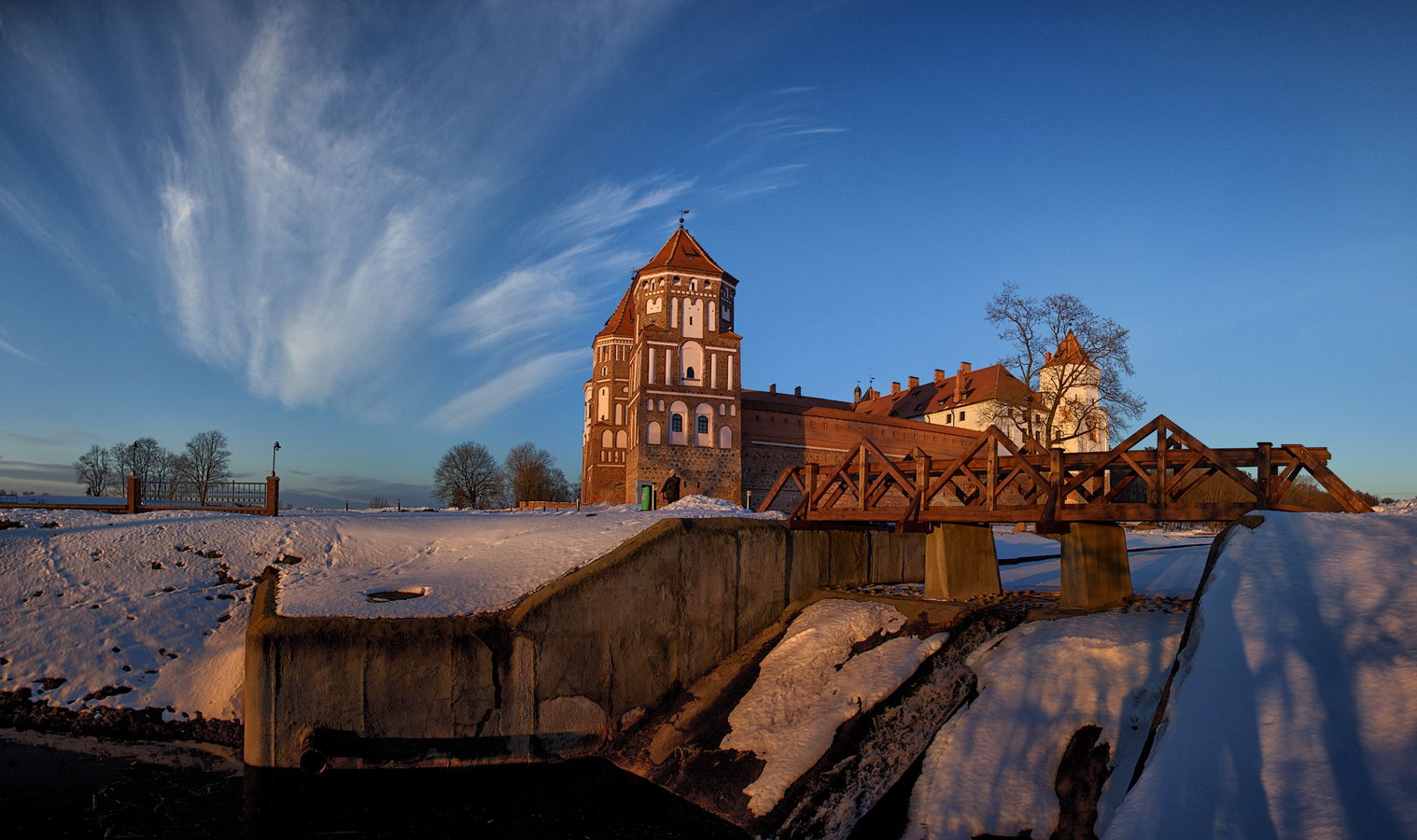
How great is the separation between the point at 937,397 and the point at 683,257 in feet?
112

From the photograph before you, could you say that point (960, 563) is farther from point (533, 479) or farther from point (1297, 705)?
point (533, 479)

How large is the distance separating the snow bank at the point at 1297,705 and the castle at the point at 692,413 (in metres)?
34.5

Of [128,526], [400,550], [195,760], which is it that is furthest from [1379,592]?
[128,526]

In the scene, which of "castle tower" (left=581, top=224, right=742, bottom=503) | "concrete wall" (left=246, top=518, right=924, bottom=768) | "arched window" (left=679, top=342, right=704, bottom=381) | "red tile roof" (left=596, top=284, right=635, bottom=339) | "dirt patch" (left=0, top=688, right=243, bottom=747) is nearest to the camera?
"concrete wall" (left=246, top=518, right=924, bottom=768)

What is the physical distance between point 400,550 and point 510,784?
628 cm

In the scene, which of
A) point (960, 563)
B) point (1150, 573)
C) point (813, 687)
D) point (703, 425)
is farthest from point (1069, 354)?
point (813, 687)

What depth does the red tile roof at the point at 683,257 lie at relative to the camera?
165 feet

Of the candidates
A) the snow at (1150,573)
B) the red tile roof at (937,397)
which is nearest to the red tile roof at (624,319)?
the red tile roof at (937,397)

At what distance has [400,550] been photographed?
15836 mm

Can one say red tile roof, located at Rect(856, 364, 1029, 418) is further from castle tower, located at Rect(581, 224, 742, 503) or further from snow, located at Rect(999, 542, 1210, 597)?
snow, located at Rect(999, 542, 1210, 597)

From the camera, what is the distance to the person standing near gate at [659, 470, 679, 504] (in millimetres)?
45906

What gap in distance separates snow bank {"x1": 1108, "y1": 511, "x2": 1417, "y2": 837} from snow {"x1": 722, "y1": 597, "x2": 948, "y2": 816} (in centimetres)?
451

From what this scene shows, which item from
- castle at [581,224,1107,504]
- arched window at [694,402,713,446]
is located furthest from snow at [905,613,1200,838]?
arched window at [694,402,713,446]

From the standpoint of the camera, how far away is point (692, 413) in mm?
49188
